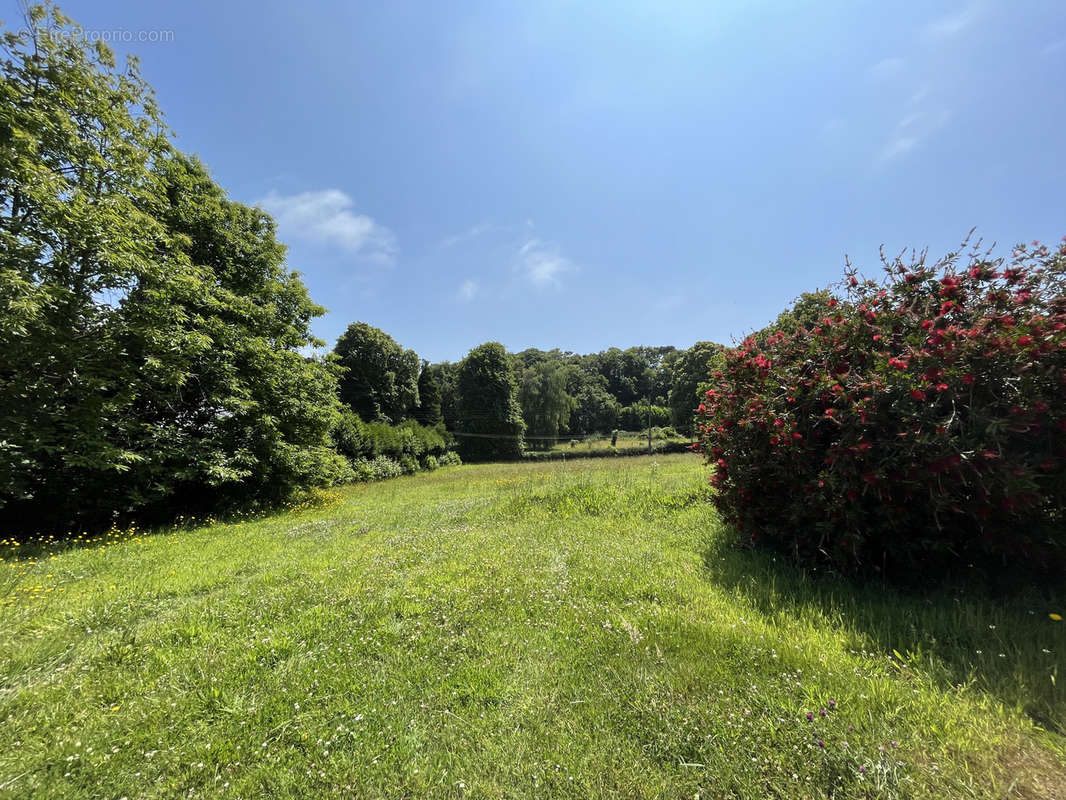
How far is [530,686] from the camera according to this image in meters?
2.79

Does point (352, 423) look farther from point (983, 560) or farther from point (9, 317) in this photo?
point (983, 560)

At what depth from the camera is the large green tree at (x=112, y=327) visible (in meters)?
7.26

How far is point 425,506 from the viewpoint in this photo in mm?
10766

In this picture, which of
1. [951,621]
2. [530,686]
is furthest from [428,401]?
[951,621]

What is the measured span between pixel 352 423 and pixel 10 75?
16172mm

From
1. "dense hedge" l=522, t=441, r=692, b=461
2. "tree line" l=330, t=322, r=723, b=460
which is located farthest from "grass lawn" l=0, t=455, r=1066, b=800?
"dense hedge" l=522, t=441, r=692, b=461

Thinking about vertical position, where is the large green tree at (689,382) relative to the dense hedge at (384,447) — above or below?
above

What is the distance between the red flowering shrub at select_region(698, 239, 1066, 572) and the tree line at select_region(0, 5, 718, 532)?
12594mm

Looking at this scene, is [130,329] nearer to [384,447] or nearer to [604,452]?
[384,447]

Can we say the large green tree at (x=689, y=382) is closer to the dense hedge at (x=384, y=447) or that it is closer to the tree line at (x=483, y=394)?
the tree line at (x=483, y=394)

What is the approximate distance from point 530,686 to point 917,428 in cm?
446

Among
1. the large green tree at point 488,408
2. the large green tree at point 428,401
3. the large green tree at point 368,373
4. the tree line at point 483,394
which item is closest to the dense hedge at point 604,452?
the tree line at point 483,394

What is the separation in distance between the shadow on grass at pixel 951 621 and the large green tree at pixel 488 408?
32358mm

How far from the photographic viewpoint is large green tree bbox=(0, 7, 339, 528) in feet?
23.8
